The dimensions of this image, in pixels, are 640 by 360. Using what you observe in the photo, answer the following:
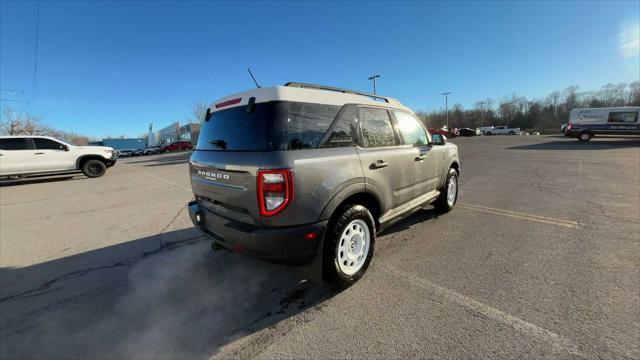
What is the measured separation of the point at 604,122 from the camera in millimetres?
24016

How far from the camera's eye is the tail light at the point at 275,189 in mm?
2316

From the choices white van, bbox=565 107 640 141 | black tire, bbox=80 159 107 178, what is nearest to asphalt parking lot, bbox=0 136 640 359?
black tire, bbox=80 159 107 178

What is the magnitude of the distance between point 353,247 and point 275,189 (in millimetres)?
1179

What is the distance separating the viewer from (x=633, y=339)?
207 centimetres

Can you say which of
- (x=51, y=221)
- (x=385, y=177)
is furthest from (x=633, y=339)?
(x=51, y=221)

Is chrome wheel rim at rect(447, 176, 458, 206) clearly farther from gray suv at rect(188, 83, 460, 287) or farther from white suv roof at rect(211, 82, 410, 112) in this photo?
white suv roof at rect(211, 82, 410, 112)

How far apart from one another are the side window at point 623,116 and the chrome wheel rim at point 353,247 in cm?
3224

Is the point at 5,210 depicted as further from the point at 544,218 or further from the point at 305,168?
the point at 544,218

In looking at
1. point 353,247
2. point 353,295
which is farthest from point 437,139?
point 353,295

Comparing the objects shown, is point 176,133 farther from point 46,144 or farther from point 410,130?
point 410,130

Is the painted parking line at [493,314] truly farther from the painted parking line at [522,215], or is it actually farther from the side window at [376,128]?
the painted parking line at [522,215]

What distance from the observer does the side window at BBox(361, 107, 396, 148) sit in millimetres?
3213

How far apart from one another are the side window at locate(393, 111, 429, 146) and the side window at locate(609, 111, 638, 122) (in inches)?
1191

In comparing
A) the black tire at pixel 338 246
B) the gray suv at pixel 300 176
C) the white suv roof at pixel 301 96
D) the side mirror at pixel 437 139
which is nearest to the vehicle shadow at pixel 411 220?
the gray suv at pixel 300 176
